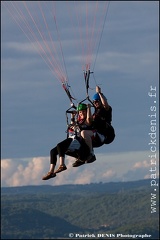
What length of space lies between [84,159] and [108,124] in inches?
104

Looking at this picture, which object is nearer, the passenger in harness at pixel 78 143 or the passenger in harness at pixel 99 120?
the passenger in harness at pixel 78 143

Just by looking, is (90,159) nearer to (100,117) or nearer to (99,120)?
(99,120)

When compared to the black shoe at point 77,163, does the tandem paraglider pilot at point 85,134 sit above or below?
above

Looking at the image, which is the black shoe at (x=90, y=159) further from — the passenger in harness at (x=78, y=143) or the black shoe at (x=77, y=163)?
the black shoe at (x=77, y=163)

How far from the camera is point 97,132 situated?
135 ft

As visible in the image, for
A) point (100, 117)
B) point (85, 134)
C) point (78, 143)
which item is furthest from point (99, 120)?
point (78, 143)

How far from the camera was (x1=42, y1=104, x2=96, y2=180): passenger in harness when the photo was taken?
130 feet

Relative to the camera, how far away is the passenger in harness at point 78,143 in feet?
130

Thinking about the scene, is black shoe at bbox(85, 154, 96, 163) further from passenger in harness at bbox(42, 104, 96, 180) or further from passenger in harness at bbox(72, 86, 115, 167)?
passenger in harness at bbox(72, 86, 115, 167)

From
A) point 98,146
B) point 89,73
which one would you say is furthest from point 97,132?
point 89,73

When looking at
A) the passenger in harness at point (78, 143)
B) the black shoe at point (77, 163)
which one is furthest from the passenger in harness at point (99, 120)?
the passenger in harness at point (78, 143)

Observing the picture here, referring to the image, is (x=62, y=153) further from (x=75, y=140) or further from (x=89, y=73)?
(x=89, y=73)

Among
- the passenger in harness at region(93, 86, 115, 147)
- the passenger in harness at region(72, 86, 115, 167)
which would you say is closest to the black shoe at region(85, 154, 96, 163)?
the passenger in harness at region(72, 86, 115, 167)

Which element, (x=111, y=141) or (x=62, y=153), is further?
(x=111, y=141)
